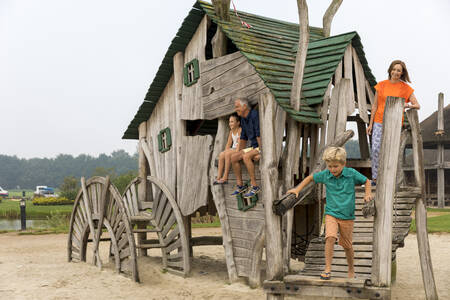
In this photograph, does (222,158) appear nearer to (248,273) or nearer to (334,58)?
(248,273)

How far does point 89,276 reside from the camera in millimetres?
10750

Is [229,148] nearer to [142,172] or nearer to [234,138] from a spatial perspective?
[234,138]

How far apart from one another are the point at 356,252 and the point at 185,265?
458 cm

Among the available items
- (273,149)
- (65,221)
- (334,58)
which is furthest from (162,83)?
(65,221)

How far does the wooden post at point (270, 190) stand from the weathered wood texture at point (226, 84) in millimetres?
2288

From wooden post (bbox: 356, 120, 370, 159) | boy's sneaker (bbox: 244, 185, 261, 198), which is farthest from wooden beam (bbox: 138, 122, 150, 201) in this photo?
wooden post (bbox: 356, 120, 370, 159)

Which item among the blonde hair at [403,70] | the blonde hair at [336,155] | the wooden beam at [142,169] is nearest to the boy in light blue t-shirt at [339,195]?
the blonde hair at [336,155]

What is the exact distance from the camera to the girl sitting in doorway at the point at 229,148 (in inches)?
364

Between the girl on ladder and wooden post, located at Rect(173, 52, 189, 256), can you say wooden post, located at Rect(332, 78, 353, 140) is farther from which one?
wooden post, located at Rect(173, 52, 189, 256)

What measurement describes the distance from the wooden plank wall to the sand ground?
2.19 meters

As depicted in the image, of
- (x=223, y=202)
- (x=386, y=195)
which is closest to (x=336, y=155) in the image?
(x=386, y=195)

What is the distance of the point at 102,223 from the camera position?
1168 centimetres

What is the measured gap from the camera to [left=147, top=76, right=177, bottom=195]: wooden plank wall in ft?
38.2

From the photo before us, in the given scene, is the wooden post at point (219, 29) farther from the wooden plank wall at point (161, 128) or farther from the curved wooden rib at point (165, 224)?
the curved wooden rib at point (165, 224)
